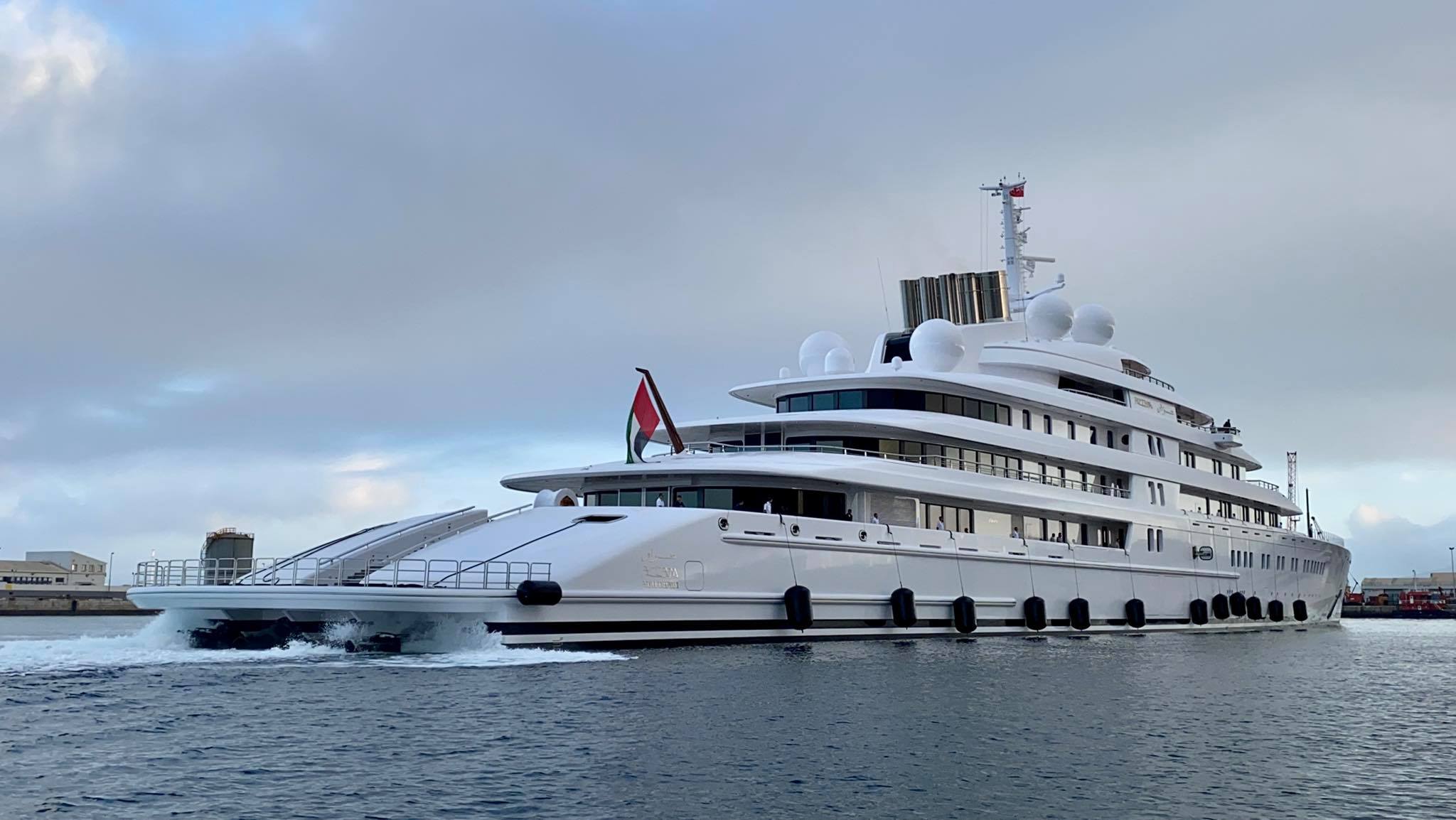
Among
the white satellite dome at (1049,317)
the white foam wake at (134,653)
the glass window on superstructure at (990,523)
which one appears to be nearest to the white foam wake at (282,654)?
the white foam wake at (134,653)

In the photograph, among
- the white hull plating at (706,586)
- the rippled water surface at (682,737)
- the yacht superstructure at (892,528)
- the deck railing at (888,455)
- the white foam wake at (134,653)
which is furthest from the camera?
the deck railing at (888,455)

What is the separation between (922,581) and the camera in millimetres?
30328

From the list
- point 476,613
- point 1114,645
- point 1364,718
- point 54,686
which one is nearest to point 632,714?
point 476,613

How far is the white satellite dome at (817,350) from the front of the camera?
41.3 meters

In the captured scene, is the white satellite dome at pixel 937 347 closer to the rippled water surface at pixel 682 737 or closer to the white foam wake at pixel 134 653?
the rippled water surface at pixel 682 737

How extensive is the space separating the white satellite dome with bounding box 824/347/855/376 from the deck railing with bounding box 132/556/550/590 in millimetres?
18150

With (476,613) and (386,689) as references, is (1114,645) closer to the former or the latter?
(476,613)

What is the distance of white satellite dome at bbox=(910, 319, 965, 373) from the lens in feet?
119

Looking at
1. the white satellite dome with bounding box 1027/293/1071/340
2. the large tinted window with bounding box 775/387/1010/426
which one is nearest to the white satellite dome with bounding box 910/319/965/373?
the large tinted window with bounding box 775/387/1010/426

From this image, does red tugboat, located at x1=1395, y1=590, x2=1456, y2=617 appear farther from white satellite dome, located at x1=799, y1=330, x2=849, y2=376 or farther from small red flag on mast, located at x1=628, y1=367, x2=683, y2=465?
small red flag on mast, located at x1=628, y1=367, x2=683, y2=465

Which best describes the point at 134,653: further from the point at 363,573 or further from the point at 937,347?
the point at 937,347

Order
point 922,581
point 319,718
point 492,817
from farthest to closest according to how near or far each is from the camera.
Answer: point 922,581 < point 319,718 < point 492,817

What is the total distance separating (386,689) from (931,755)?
8098 mm

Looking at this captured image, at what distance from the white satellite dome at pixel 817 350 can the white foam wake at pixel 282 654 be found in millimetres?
19622
